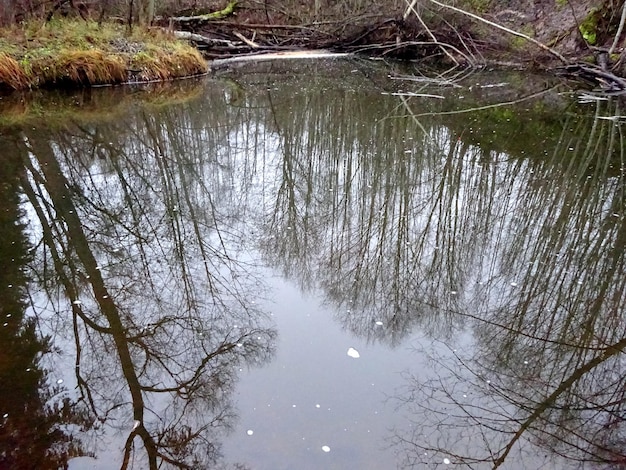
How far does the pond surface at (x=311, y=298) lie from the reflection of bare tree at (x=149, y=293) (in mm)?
19

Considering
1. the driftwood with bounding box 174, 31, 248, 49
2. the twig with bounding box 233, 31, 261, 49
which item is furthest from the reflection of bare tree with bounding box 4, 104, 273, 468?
the twig with bounding box 233, 31, 261, 49

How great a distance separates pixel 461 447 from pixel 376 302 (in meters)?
1.52

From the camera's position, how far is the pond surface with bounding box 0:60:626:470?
2713 mm

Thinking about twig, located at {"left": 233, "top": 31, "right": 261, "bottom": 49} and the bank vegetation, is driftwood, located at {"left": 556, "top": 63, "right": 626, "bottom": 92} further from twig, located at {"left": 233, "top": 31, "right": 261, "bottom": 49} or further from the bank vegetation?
twig, located at {"left": 233, "top": 31, "right": 261, "bottom": 49}

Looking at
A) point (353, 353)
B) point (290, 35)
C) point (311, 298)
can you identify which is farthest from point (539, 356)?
point (290, 35)

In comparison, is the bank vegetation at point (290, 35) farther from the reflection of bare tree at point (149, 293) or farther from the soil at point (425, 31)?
the reflection of bare tree at point (149, 293)

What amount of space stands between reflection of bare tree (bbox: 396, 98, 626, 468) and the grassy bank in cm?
999

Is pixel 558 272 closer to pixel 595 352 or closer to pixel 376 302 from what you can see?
pixel 595 352

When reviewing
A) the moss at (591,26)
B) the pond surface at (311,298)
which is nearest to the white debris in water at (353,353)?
the pond surface at (311,298)

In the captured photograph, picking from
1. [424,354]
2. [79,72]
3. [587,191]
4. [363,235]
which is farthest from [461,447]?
[79,72]

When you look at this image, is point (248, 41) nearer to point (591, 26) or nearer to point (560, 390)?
point (591, 26)

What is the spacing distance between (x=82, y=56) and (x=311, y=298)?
32.5ft

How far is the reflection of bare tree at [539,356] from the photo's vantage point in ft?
8.86

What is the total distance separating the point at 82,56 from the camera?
11125 mm
